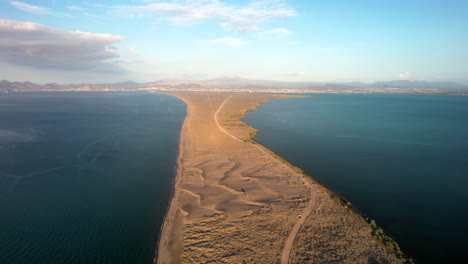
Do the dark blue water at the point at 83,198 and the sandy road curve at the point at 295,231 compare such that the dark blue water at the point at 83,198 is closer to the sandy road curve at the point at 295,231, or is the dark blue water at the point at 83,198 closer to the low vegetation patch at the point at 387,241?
the sandy road curve at the point at 295,231

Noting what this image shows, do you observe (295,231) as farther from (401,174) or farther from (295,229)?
(401,174)

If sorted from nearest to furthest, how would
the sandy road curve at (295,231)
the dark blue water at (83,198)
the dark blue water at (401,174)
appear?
1. the sandy road curve at (295,231)
2. the dark blue water at (83,198)
3. the dark blue water at (401,174)

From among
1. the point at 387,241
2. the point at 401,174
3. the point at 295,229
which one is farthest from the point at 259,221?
the point at 401,174

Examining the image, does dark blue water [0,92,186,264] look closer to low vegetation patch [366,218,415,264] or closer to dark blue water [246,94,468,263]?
low vegetation patch [366,218,415,264]

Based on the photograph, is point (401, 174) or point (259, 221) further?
point (401, 174)

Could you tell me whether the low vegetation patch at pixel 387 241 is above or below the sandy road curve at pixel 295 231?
below

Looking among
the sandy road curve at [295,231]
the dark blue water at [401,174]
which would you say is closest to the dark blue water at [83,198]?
the sandy road curve at [295,231]

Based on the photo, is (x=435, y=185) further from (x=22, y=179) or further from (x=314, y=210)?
(x=22, y=179)

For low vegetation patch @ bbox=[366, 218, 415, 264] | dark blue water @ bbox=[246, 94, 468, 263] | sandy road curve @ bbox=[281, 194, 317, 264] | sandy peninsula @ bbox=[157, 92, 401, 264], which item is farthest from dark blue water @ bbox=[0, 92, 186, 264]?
dark blue water @ bbox=[246, 94, 468, 263]
